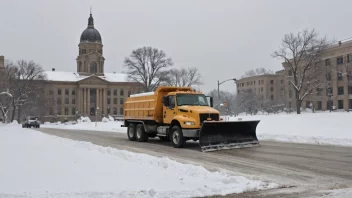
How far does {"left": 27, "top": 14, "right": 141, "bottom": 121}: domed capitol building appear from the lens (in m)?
136

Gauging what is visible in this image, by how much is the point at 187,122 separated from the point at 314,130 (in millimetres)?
15903

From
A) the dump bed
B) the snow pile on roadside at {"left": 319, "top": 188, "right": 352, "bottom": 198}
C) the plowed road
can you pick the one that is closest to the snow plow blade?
the plowed road

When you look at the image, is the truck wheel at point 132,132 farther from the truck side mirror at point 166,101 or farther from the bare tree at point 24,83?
the bare tree at point 24,83

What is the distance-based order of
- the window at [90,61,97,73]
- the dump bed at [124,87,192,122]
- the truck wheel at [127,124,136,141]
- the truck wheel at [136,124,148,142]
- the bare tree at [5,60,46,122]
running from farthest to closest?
the window at [90,61,97,73] → the bare tree at [5,60,46,122] → the truck wheel at [127,124,136,141] → the truck wheel at [136,124,148,142] → the dump bed at [124,87,192,122]

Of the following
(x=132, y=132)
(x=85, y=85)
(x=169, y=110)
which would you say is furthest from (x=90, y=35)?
(x=169, y=110)

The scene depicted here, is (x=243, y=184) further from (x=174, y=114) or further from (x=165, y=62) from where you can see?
(x=165, y=62)

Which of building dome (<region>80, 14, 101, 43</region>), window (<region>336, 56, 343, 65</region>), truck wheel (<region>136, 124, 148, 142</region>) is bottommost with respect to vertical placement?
truck wheel (<region>136, 124, 148, 142</region>)

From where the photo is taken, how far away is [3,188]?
8008 mm

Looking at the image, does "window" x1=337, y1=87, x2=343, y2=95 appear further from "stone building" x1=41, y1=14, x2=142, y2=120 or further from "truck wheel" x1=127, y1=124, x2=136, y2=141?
"truck wheel" x1=127, y1=124, x2=136, y2=141

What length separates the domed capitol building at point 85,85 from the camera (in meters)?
136

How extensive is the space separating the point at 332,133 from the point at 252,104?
247ft

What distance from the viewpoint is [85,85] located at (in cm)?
13700

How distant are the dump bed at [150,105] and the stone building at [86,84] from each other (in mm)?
112072

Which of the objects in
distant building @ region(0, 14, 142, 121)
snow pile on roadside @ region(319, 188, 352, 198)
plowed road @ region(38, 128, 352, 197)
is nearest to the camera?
snow pile on roadside @ region(319, 188, 352, 198)
